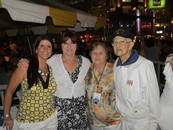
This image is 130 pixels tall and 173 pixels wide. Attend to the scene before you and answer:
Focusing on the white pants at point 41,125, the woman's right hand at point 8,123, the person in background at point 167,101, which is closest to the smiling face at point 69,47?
the white pants at point 41,125

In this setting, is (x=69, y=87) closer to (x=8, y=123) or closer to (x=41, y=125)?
(x=41, y=125)

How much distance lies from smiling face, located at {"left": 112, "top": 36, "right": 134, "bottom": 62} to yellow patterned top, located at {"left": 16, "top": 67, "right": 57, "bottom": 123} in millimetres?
1068

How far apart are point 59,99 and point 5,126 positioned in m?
0.84

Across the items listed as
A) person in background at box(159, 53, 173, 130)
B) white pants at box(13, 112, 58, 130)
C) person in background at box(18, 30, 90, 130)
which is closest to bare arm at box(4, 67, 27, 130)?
white pants at box(13, 112, 58, 130)

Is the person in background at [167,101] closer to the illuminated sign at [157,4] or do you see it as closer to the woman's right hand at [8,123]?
the woman's right hand at [8,123]

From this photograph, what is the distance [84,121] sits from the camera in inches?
143

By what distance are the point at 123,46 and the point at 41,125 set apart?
154 cm

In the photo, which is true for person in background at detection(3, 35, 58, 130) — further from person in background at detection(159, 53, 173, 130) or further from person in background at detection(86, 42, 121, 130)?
person in background at detection(159, 53, 173, 130)

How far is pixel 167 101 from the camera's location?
3.03 metres

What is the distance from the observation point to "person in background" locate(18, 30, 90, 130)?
3416mm

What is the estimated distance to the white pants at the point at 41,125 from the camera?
3.03 meters

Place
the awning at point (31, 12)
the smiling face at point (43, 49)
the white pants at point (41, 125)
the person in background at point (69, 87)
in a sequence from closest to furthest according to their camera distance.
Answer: the white pants at point (41, 125)
the smiling face at point (43, 49)
the person in background at point (69, 87)
the awning at point (31, 12)

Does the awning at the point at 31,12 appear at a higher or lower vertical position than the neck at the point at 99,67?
higher

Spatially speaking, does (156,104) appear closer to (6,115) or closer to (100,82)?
(100,82)
